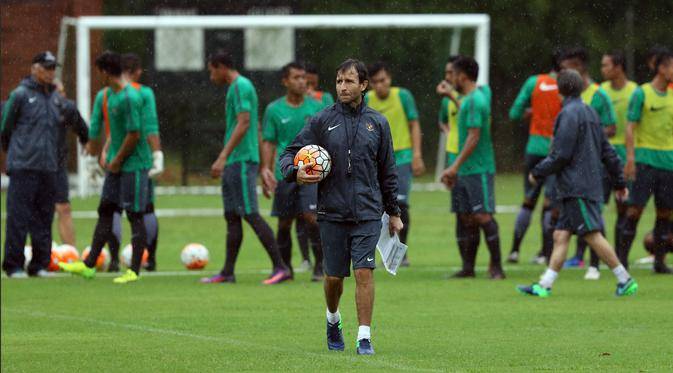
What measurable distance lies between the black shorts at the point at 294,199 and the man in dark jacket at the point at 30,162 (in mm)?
2429

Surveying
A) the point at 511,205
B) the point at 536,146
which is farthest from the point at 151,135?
the point at 511,205

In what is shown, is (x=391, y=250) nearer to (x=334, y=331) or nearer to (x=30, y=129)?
(x=334, y=331)

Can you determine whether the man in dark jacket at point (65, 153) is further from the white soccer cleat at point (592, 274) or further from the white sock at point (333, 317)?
the white sock at point (333, 317)

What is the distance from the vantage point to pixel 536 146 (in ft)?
52.5

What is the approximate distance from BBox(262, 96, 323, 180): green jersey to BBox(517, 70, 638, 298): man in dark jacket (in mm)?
2868

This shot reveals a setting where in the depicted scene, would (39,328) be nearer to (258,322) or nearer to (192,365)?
(258,322)

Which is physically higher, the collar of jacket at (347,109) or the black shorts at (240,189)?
the collar of jacket at (347,109)

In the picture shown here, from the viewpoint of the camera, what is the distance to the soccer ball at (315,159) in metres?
9.16

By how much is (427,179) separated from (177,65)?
627 centimetres

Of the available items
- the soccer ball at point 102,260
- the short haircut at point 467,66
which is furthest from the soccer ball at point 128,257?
the short haircut at point 467,66

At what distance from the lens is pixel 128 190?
563 inches

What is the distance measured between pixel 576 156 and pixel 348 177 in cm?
375

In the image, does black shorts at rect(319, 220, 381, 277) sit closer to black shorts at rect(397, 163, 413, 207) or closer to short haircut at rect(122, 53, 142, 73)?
short haircut at rect(122, 53, 142, 73)

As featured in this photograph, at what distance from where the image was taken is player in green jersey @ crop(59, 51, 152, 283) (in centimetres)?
1427
